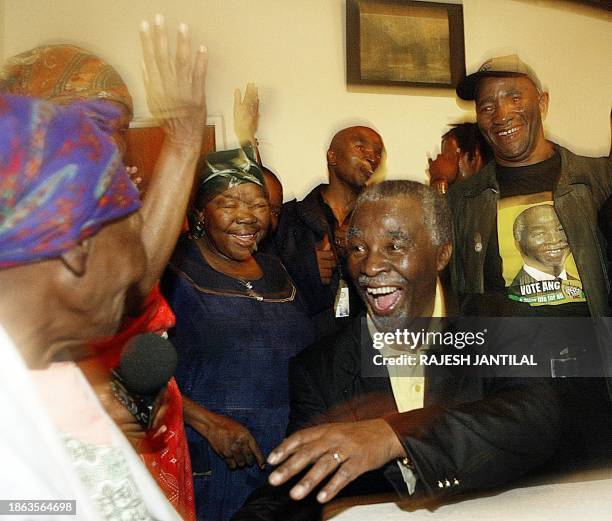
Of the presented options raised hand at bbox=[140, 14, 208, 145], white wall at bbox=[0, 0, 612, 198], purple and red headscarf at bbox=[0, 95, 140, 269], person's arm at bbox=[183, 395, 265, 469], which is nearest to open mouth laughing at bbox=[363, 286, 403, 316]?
white wall at bbox=[0, 0, 612, 198]

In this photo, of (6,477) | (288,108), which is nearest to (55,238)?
(6,477)

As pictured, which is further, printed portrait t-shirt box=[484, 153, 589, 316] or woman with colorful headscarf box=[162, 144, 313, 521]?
printed portrait t-shirt box=[484, 153, 589, 316]

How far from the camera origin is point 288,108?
4.98 ft

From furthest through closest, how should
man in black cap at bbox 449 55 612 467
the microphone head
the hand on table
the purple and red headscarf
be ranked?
1. man in black cap at bbox 449 55 612 467
2. the hand on table
3. the microphone head
4. the purple and red headscarf

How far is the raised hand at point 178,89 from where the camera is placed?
1.25 meters

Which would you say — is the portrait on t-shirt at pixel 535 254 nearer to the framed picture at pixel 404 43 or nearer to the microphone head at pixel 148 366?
the framed picture at pixel 404 43

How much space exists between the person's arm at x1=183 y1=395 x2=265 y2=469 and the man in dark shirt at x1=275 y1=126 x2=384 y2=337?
266mm

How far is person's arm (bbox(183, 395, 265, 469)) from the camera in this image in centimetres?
141

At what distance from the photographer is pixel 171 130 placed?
1.28 m

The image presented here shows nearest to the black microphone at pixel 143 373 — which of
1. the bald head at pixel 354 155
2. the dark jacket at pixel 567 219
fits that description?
the bald head at pixel 354 155

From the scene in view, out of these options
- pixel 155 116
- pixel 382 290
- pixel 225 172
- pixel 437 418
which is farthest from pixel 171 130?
pixel 437 418

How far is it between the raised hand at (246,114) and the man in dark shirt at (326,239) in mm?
174

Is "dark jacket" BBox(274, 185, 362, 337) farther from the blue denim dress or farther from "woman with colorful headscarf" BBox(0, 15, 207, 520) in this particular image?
"woman with colorful headscarf" BBox(0, 15, 207, 520)

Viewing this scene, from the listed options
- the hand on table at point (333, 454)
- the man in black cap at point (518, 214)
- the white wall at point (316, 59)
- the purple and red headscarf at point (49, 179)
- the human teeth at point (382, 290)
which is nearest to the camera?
the purple and red headscarf at point (49, 179)
